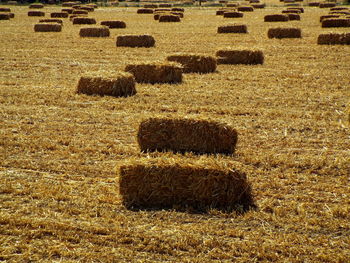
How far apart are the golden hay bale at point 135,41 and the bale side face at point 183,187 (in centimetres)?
1584

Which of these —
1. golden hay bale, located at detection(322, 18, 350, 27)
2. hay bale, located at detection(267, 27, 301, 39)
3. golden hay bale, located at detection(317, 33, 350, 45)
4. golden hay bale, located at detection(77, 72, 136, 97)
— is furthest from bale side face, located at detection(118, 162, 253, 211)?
golden hay bale, located at detection(322, 18, 350, 27)

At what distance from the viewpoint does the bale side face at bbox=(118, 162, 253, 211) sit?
23.5 ft

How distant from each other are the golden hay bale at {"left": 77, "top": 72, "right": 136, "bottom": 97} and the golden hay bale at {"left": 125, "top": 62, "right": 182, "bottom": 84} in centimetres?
153

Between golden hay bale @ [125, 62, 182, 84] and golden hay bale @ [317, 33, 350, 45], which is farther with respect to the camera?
golden hay bale @ [317, 33, 350, 45]

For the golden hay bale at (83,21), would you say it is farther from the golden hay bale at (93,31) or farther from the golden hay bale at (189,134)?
the golden hay bale at (189,134)

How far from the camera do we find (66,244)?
6188mm

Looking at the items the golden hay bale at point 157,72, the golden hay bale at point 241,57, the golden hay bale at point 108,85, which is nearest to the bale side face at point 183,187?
the golden hay bale at point 108,85

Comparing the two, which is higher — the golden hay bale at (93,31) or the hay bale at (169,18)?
the golden hay bale at (93,31)

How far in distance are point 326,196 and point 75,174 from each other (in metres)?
3.39

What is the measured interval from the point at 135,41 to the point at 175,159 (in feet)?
52.0

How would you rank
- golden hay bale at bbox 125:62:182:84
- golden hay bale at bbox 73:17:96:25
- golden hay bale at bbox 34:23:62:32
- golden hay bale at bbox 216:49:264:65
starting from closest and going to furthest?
golden hay bale at bbox 125:62:182:84
golden hay bale at bbox 216:49:264:65
golden hay bale at bbox 34:23:62:32
golden hay bale at bbox 73:17:96:25

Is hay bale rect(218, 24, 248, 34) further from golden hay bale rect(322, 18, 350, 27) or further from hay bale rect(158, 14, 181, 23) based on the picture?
hay bale rect(158, 14, 181, 23)

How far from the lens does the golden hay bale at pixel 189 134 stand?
9039 mm

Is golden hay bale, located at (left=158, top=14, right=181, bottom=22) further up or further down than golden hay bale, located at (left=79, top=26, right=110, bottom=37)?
further down
